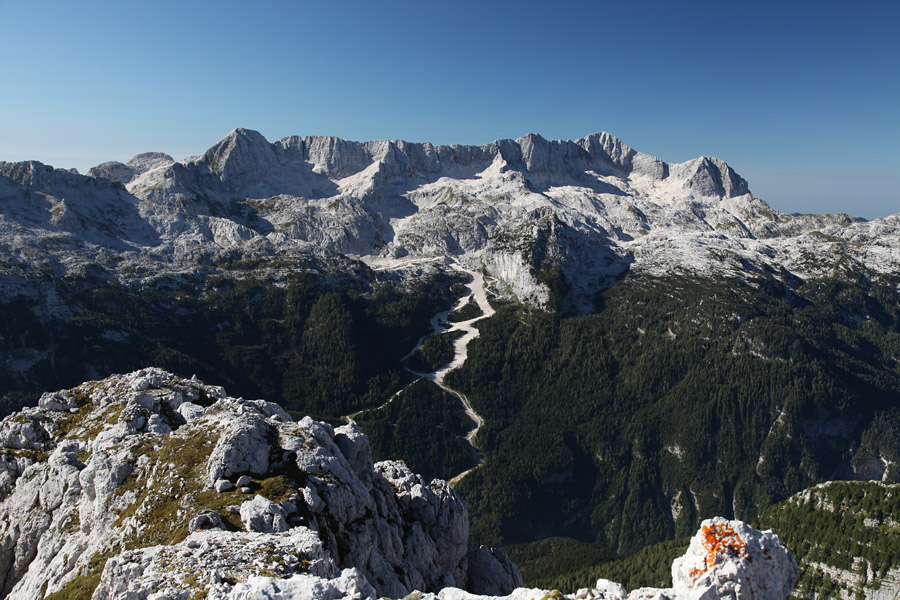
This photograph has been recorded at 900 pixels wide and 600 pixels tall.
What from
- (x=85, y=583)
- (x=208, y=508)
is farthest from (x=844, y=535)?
(x=85, y=583)

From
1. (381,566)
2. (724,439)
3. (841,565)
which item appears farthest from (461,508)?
(724,439)

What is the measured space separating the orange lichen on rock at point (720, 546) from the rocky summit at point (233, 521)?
46mm

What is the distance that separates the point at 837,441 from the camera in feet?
630

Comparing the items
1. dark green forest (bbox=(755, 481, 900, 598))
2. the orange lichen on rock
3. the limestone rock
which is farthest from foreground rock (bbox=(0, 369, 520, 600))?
dark green forest (bbox=(755, 481, 900, 598))

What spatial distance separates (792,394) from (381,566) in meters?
207

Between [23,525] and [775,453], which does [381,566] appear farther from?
A: [775,453]

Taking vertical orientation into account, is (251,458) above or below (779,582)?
below

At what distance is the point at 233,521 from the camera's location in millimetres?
36969

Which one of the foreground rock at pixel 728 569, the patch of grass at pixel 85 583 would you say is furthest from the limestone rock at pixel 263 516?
the foreground rock at pixel 728 569

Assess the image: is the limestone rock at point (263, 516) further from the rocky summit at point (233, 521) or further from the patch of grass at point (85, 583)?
the patch of grass at point (85, 583)

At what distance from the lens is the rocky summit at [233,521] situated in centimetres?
2292

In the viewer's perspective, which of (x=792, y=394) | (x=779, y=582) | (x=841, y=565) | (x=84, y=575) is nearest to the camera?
(x=779, y=582)

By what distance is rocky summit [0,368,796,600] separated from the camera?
2292cm

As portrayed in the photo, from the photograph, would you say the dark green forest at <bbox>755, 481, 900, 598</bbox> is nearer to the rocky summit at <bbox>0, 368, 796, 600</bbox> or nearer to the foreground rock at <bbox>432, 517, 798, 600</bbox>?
the rocky summit at <bbox>0, 368, 796, 600</bbox>
